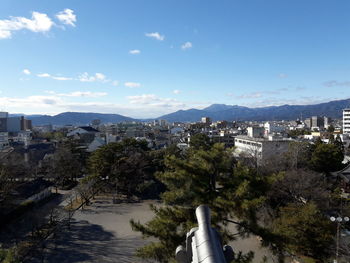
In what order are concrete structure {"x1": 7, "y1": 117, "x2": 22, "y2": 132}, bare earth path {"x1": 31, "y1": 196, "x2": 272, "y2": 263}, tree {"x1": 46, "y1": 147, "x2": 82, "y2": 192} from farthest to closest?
concrete structure {"x1": 7, "y1": 117, "x2": 22, "y2": 132}, tree {"x1": 46, "y1": 147, "x2": 82, "y2": 192}, bare earth path {"x1": 31, "y1": 196, "x2": 272, "y2": 263}

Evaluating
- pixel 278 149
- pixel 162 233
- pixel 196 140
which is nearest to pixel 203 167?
pixel 162 233

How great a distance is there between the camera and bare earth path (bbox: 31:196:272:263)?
11492 mm

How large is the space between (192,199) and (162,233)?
1.10m

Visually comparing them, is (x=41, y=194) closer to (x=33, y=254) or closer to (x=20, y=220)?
(x=20, y=220)

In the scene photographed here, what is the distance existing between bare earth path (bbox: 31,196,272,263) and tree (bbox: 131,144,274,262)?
4.94 m

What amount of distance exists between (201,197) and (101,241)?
8.32 metres

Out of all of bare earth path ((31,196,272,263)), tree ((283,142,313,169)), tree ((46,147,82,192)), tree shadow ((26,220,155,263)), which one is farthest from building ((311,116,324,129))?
tree shadow ((26,220,155,263))

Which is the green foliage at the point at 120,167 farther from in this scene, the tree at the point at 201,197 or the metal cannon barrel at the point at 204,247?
the metal cannon barrel at the point at 204,247

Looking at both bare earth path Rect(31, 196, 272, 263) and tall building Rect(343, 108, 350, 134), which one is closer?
bare earth path Rect(31, 196, 272, 263)

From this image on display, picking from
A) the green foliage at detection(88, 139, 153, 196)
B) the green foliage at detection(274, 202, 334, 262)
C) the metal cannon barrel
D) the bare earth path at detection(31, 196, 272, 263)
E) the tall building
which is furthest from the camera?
the tall building

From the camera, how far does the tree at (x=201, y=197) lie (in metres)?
A: 6.66

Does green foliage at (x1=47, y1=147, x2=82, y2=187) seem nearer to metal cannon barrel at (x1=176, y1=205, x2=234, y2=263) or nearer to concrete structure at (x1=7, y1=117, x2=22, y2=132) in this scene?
metal cannon barrel at (x1=176, y1=205, x2=234, y2=263)

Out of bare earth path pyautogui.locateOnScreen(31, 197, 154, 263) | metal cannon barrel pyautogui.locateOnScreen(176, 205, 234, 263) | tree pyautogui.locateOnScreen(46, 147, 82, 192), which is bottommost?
bare earth path pyautogui.locateOnScreen(31, 197, 154, 263)

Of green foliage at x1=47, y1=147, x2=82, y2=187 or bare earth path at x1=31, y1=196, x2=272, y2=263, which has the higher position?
green foliage at x1=47, y1=147, x2=82, y2=187
